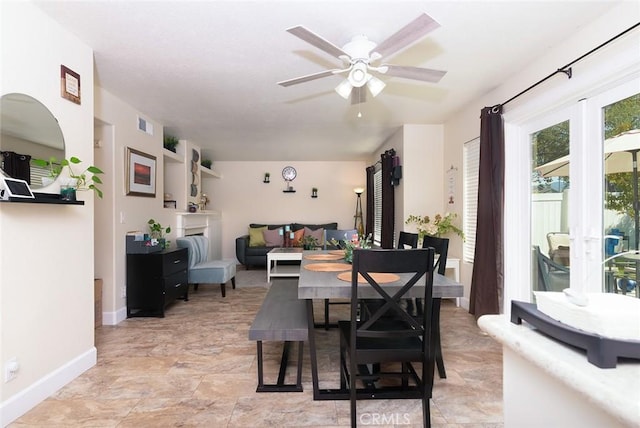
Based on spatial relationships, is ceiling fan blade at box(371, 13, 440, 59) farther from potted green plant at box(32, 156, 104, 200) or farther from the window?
the window

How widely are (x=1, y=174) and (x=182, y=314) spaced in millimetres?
2406

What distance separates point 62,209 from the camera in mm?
2135

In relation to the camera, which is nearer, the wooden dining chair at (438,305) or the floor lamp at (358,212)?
the wooden dining chair at (438,305)

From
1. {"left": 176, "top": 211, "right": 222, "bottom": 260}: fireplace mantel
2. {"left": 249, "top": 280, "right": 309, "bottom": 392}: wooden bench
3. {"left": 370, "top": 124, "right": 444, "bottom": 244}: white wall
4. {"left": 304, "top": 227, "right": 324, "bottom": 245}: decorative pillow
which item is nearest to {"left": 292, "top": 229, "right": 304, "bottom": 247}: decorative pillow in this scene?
{"left": 304, "top": 227, "right": 324, "bottom": 245}: decorative pillow

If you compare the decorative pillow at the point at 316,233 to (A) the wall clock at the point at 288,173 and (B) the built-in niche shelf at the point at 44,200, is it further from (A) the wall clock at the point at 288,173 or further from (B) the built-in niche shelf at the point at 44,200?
(B) the built-in niche shelf at the point at 44,200

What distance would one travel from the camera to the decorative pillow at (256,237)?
667 centimetres

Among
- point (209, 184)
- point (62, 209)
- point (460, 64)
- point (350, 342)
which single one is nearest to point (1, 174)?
point (62, 209)

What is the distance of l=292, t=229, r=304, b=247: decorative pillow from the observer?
22.3 feet

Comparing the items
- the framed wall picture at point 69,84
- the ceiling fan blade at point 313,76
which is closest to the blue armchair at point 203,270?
the framed wall picture at point 69,84

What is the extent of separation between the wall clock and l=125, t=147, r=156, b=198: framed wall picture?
3621 millimetres

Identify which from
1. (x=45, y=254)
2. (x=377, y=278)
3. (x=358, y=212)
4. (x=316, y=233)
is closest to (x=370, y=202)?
(x=358, y=212)

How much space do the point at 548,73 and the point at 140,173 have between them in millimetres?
4220

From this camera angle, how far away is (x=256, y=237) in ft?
22.2

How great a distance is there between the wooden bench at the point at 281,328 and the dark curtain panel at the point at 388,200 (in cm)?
286
